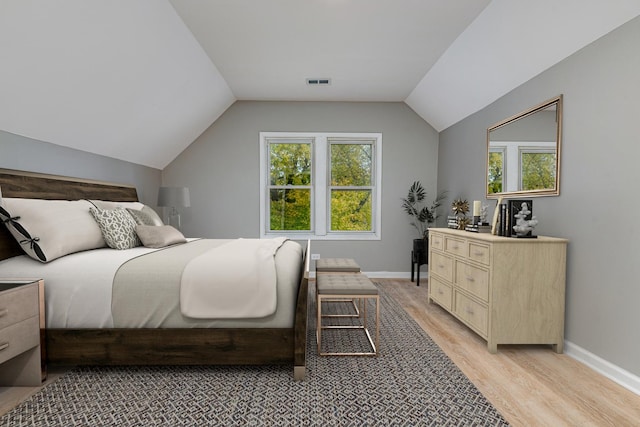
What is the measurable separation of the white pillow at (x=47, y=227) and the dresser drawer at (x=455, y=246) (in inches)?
116

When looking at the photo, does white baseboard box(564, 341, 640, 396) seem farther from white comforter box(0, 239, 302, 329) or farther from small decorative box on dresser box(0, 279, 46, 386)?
small decorative box on dresser box(0, 279, 46, 386)

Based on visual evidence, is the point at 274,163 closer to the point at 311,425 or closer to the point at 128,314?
the point at 128,314

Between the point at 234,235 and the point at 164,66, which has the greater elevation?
the point at 164,66

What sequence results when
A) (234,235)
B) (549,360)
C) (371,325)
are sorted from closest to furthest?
(549,360) < (371,325) < (234,235)

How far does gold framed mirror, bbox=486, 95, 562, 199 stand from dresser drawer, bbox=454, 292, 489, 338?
3.44ft

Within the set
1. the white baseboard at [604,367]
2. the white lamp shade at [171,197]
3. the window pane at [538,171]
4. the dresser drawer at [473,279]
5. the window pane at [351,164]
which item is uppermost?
the window pane at [351,164]

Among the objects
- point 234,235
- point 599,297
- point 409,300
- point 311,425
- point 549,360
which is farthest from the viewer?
point 234,235

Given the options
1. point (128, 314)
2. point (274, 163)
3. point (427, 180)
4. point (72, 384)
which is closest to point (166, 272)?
point (128, 314)

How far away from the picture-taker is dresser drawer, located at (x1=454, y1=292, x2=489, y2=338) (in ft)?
8.48

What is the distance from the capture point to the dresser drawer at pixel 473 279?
2.59 m

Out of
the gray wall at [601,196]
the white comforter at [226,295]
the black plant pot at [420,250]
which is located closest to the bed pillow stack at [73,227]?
the white comforter at [226,295]

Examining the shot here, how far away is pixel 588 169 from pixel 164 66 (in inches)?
139

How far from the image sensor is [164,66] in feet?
10.3

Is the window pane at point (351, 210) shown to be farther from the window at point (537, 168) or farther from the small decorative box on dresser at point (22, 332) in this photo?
the small decorative box on dresser at point (22, 332)
